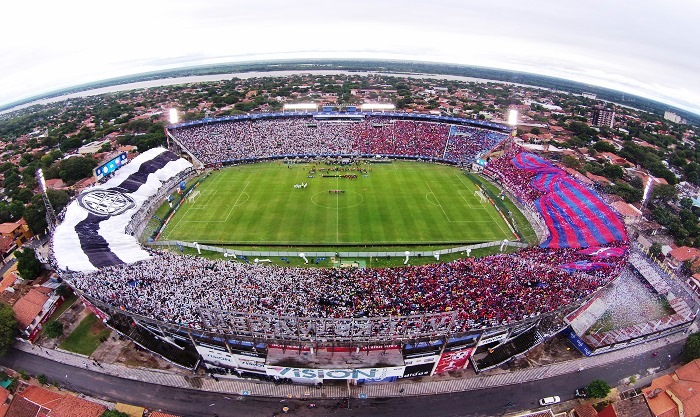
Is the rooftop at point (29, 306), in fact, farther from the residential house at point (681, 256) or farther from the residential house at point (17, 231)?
the residential house at point (681, 256)

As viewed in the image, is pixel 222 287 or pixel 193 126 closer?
pixel 222 287

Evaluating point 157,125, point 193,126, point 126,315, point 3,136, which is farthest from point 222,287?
point 3,136

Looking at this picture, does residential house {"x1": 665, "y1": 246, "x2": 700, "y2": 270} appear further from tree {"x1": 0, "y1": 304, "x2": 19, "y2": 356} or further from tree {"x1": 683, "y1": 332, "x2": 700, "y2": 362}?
tree {"x1": 0, "y1": 304, "x2": 19, "y2": 356}

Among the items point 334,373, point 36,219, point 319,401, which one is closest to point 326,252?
point 334,373

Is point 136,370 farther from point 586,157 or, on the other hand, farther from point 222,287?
point 586,157

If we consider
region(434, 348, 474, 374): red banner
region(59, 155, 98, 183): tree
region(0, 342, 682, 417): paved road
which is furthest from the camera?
region(59, 155, 98, 183): tree

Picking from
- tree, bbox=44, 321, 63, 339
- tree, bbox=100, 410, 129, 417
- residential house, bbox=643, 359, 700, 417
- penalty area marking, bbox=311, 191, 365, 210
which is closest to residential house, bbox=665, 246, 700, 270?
residential house, bbox=643, 359, 700, 417
